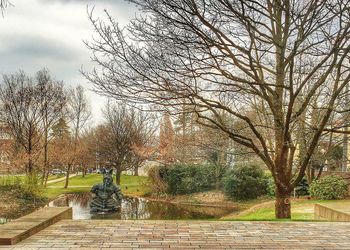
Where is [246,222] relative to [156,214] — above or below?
above

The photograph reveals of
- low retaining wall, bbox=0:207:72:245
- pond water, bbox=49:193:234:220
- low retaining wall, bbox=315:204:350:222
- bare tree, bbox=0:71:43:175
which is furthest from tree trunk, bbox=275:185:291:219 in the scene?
bare tree, bbox=0:71:43:175

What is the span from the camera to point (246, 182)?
75.5 feet

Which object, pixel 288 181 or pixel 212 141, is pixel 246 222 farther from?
pixel 212 141

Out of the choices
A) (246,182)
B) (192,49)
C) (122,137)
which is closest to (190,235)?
(192,49)

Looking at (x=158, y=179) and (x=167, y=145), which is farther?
(x=158, y=179)

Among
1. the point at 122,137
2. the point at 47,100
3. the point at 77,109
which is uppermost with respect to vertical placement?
the point at 77,109

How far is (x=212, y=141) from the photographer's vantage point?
14.7 meters

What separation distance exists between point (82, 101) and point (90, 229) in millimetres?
33726

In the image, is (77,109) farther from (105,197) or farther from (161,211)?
(105,197)

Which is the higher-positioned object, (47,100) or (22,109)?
(47,100)

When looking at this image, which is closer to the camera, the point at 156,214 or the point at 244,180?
the point at 156,214

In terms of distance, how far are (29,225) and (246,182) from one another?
1763 cm

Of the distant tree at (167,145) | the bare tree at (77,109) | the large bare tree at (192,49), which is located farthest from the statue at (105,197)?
the bare tree at (77,109)

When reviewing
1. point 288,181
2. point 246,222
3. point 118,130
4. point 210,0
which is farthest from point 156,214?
point 118,130
